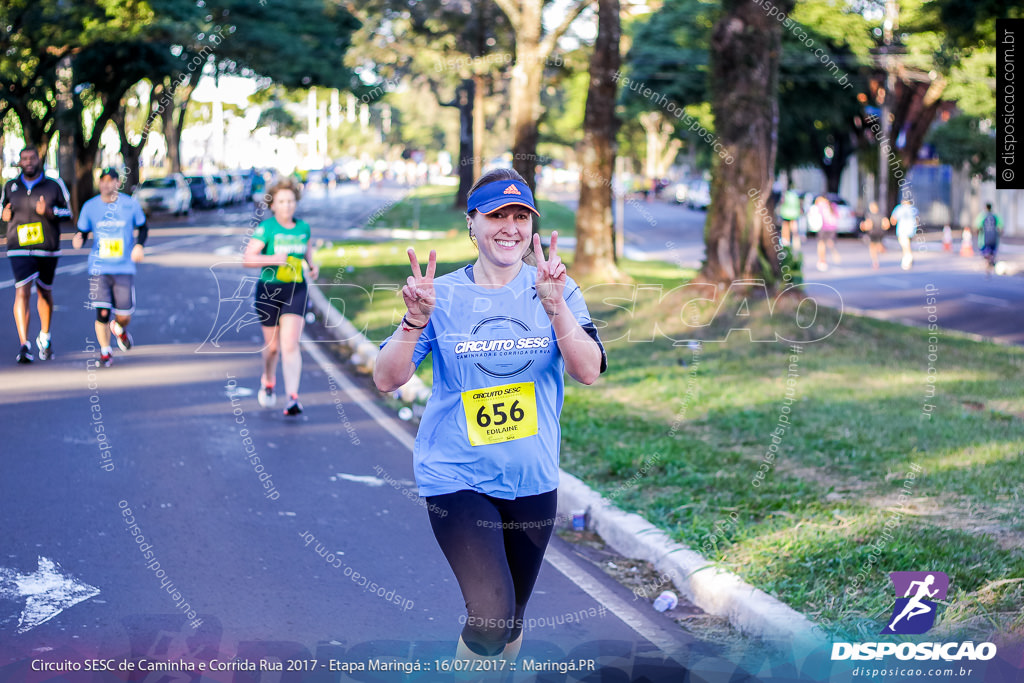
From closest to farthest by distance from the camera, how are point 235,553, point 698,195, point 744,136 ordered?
point 235,553, point 744,136, point 698,195

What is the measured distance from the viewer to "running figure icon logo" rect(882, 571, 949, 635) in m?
4.98

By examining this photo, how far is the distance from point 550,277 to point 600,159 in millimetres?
15465

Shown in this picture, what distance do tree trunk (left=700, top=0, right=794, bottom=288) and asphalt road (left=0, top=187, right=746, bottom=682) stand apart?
5.45m

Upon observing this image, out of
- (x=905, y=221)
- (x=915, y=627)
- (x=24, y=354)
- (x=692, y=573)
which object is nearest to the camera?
(x=915, y=627)

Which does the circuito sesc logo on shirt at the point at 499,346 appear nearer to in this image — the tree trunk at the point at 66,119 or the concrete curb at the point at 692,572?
the concrete curb at the point at 692,572

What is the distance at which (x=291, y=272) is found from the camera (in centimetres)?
902

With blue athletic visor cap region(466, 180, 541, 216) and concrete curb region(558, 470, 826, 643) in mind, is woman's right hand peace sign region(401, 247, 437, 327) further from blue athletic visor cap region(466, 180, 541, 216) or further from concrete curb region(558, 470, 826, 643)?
concrete curb region(558, 470, 826, 643)

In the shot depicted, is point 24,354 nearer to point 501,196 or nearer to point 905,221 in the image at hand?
point 501,196

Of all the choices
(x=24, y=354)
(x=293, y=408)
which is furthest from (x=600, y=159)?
(x=293, y=408)

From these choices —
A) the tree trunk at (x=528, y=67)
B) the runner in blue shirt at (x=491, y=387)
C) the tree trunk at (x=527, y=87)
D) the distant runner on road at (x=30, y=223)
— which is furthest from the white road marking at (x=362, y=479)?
the tree trunk at (x=528, y=67)

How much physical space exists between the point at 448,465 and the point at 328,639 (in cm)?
158

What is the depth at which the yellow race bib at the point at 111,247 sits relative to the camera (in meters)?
11.0

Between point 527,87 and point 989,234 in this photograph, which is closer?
point 527,87

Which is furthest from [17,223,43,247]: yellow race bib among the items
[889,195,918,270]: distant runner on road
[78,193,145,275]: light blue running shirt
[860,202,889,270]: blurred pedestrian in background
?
[860,202,889,270]: blurred pedestrian in background
